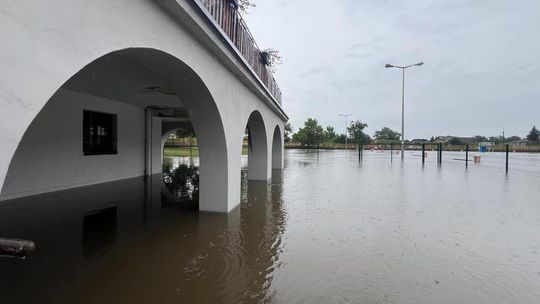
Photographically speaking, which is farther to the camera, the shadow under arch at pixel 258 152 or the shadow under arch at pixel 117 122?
the shadow under arch at pixel 258 152

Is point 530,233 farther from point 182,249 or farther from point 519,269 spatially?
point 182,249

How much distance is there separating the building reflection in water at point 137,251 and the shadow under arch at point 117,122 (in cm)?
63

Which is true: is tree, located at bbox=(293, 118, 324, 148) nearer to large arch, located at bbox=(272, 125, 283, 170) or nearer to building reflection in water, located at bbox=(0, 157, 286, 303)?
large arch, located at bbox=(272, 125, 283, 170)

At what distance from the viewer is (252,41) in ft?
29.1

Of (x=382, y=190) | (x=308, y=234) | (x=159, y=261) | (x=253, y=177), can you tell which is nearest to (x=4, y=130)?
(x=159, y=261)

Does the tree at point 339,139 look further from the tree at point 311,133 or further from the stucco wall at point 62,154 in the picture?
the stucco wall at point 62,154

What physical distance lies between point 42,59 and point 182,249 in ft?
11.4

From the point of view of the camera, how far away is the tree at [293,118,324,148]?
62.6 m

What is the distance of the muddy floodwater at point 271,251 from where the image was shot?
140 inches

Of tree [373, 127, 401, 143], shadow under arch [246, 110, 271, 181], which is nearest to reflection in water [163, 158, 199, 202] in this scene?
shadow under arch [246, 110, 271, 181]

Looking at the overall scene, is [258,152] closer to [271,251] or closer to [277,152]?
[277,152]

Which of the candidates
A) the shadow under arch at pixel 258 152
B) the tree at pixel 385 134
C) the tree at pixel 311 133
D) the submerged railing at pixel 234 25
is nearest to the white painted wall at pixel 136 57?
the submerged railing at pixel 234 25

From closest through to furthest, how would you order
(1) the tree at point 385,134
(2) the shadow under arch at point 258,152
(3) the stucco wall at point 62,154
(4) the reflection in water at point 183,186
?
(3) the stucco wall at point 62,154 < (4) the reflection in water at point 183,186 < (2) the shadow under arch at point 258,152 < (1) the tree at point 385,134

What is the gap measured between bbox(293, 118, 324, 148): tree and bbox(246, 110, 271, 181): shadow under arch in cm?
4975
